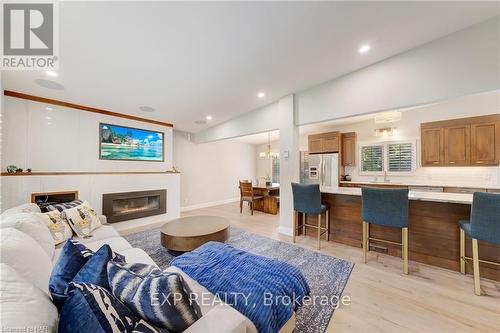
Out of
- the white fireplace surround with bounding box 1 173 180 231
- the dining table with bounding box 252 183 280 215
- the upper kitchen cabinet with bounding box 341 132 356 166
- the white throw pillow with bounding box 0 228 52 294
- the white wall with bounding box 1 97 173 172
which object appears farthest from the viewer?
the upper kitchen cabinet with bounding box 341 132 356 166

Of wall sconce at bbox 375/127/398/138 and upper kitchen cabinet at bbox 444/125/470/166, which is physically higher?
wall sconce at bbox 375/127/398/138

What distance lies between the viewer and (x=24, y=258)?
1.10 m

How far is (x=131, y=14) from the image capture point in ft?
5.61

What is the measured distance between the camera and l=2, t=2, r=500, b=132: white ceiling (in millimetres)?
1771

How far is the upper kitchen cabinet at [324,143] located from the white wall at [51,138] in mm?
5221

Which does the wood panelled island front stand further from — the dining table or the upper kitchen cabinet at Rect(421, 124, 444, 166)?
the dining table

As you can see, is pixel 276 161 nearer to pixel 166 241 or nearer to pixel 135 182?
pixel 135 182

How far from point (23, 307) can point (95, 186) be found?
385 cm

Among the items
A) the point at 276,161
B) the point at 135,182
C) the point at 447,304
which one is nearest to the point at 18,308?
the point at 447,304

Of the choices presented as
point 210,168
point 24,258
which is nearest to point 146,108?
point 210,168

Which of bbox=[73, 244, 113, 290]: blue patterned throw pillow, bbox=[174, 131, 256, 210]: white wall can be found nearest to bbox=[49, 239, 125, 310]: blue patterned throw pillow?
bbox=[73, 244, 113, 290]: blue patterned throw pillow

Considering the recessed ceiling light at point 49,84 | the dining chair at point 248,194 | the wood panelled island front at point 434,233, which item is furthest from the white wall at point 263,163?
the recessed ceiling light at point 49,84

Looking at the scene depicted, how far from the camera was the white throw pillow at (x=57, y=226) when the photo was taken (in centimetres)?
203

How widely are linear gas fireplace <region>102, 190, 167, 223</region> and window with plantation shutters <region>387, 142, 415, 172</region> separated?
601cm
